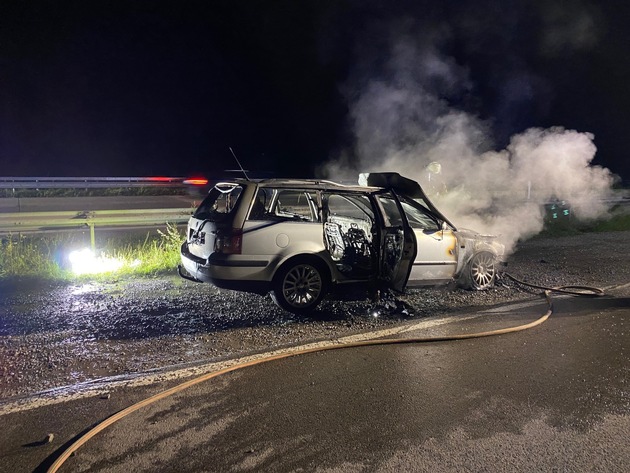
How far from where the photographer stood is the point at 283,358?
470 centimetres

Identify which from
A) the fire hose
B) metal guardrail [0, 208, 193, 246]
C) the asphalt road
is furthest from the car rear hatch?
metal guardrail [0, 208, 193, 246]

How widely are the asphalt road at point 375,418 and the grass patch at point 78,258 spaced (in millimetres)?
4567

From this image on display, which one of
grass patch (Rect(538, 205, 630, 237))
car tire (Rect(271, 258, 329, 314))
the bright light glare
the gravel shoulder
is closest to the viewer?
the gravel shoulder

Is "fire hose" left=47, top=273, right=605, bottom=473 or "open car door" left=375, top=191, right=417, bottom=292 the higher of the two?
"open car door" left=375, top=191, right=417, bottom=292

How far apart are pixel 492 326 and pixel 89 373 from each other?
4249mm

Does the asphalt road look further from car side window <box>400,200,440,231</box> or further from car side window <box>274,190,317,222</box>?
car side window <box>274,190,317,222</box>

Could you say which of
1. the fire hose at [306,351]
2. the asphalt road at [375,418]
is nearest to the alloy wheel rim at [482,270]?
the fire hose at [306,351]

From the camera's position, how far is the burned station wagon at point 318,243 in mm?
5781

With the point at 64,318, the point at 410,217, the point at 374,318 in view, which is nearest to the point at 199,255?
the point at 64,318

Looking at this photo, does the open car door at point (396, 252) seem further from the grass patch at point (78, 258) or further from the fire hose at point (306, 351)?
the grass patch at point (78, 258)

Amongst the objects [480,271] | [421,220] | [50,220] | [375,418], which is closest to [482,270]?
[480,271]

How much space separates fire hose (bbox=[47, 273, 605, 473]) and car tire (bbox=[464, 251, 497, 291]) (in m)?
0.63

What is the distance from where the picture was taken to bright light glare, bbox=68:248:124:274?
27.1ft

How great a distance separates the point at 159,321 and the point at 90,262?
339 centimetres
